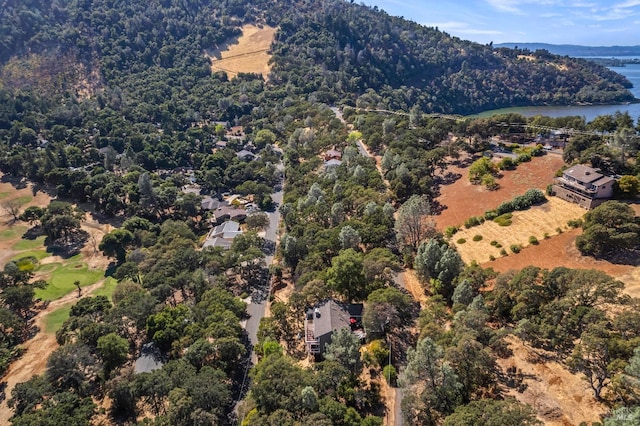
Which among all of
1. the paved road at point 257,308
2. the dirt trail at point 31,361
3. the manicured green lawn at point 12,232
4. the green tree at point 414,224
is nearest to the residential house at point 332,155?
the paved road at point 257,308

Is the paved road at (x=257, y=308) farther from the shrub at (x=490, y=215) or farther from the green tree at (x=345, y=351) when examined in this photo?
the shrub at (x=490, y=215)

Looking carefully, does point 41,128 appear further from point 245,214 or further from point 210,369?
point 210,369

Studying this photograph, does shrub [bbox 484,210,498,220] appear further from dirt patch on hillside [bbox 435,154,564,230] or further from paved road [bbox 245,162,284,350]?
paved road [bbox 245,162,284,350]

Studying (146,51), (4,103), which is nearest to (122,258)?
(4,103)

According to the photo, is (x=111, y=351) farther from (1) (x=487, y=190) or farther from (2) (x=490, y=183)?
(2) (x=490, y=183)

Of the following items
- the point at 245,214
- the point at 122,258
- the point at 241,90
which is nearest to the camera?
the point at 122,258

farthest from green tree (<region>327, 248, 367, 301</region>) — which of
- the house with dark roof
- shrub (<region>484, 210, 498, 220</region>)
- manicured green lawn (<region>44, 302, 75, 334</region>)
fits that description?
manicured green lawn (<region>44, 302, 75, 334</region>)

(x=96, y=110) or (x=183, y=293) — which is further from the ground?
(x=96, y=110)

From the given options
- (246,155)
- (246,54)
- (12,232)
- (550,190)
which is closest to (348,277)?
(550,190)
